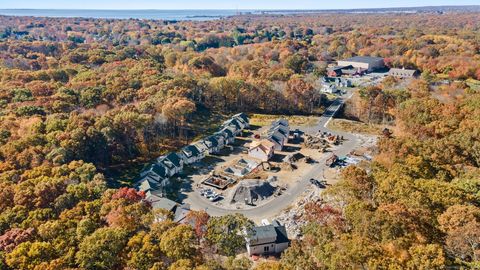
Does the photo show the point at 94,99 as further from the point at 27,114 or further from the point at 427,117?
the point at 427,117

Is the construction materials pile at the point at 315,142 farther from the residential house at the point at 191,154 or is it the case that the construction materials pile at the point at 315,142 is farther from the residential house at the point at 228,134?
the residential house at the point at 191,154

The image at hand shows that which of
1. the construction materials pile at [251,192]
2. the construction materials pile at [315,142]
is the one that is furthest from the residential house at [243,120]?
the construction materials pile at [251,192]

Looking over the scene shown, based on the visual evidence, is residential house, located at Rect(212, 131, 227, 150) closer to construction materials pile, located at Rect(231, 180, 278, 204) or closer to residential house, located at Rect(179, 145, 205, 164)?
residential house, located at Rect(179, 145, 205, 164)

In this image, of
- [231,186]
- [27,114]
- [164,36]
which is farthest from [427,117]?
[164,36]

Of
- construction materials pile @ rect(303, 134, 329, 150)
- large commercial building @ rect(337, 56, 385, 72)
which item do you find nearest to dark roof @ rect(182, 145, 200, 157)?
construction materials pile @ rect(303, 134, 329, 150)

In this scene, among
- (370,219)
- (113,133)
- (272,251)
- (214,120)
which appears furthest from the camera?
(214,120)

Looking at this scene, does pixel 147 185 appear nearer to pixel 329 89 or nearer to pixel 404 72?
pixel 329 89

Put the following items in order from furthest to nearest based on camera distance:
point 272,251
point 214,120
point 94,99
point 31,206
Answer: point 214,120, point 94,99, point 272,251, point 31,206
